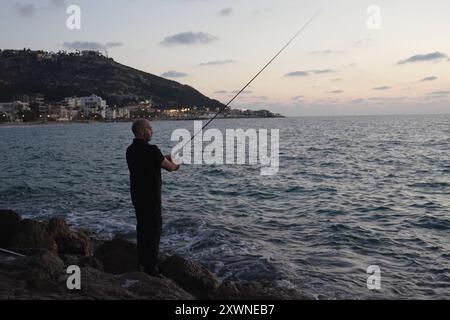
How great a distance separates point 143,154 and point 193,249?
5714 mm

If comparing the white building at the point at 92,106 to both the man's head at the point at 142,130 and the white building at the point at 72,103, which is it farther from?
the man's head at the point at 142,130

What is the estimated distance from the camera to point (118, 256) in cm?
816

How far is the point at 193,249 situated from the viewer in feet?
36.6

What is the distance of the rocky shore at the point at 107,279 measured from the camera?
559 cm

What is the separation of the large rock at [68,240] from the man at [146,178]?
13.8 feet

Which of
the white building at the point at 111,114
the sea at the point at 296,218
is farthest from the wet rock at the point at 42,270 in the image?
the white building at the point at 111,114

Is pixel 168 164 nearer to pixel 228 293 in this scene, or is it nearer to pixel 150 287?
pixel 150 287

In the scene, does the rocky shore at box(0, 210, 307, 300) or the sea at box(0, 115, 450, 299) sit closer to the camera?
the rocky shore at box(0, 210, 307, 300)

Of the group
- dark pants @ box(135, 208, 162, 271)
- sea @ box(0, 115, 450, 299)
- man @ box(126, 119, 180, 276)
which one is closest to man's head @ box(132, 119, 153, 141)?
man @ box(126, 119, 180, 276)

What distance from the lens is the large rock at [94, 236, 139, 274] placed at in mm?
7918

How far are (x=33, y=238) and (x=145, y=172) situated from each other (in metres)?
4.51

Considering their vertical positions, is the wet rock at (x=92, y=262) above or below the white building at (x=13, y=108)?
below

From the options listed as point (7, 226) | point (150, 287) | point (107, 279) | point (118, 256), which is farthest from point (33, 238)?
point (150, 287)

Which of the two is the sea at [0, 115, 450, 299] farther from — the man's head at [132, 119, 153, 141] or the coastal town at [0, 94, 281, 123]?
the coastal town at [0, 94, 281, 123]
